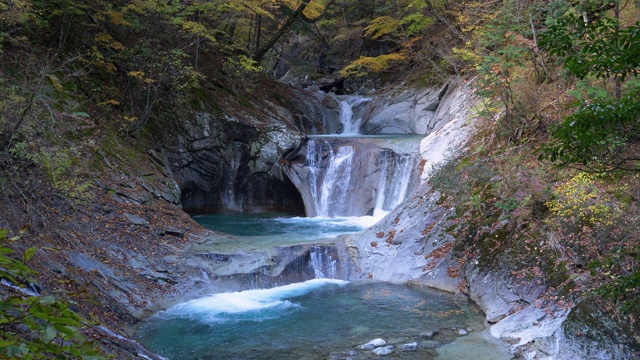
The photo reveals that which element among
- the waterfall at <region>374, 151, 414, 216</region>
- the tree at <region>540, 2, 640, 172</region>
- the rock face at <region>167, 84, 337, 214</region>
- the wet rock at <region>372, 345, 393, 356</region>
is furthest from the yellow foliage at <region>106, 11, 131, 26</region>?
the tree at <region>540, 2, 640, 172</region>

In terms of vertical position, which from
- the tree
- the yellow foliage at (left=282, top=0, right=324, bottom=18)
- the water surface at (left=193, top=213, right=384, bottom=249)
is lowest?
the water surface at (left=193, top=213, right=384, bottom=249)

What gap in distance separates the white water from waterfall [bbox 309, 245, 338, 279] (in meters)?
0.37

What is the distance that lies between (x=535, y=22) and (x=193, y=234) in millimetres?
9680

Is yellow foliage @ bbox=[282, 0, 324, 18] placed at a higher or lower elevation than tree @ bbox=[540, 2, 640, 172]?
higher

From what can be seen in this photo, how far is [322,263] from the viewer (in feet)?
37.7

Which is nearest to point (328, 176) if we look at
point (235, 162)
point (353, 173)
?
point (353, 173)

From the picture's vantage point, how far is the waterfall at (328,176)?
1762cm

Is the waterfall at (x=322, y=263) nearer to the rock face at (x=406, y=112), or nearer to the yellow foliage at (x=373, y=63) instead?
the rock face at (x=406, y=112)

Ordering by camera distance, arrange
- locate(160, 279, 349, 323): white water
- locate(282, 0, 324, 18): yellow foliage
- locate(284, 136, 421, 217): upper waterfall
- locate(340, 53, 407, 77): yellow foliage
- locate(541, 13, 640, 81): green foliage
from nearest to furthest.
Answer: locate(541, 13, 640, 81): green foliage → locate(160, 279, 349, 323): white water → locate(284, 136, 421, 217): upper waterfall → locate(282, 0, 324, 18): yellow foliage → locate(340, 53, 407, 77): yellow foliage

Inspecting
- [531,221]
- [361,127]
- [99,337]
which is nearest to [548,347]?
[531,221]

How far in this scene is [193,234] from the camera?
12102mm

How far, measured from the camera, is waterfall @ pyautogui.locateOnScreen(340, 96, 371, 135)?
23.9m

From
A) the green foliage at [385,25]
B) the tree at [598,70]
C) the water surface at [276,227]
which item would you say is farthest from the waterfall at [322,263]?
the green foliage at [385,25]

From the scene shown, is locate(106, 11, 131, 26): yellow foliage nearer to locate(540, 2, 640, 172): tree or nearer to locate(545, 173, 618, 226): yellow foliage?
locate(545, 173, 618, 226): yellow foliage
